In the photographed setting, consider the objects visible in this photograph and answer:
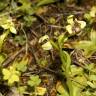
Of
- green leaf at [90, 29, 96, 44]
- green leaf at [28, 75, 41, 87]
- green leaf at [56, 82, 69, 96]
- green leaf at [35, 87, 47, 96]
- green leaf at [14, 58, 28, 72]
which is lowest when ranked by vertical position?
green leaf at [56, 82, 69, 96]

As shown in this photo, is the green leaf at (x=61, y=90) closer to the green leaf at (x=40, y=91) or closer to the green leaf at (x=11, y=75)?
the green leaf at (x=40, y=91)

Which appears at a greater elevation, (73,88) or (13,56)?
(13,56)

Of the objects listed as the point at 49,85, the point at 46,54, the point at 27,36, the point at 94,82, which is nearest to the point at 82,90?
the point at 94,82

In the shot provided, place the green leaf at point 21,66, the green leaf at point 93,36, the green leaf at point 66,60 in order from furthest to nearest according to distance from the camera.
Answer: the green leaf at point 93,36 → the green leaf at point 21,66 → the green leaf at point 66,60

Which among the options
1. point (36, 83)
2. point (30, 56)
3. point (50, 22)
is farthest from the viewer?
point (50, 22)

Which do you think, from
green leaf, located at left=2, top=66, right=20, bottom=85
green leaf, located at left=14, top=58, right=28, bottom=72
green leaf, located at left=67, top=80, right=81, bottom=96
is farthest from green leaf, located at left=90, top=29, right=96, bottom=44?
green leaf, located at left=2, top=66, right=20, bottom=85

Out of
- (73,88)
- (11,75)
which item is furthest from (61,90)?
(11,75)

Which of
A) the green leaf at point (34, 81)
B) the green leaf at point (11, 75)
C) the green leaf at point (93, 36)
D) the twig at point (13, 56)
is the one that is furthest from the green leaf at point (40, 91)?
the green leaf at point (93, 36)

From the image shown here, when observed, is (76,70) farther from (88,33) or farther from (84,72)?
(88,33)

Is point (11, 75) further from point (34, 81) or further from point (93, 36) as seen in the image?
point (93, 36)

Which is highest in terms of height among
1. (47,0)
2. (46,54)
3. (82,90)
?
(47,0)

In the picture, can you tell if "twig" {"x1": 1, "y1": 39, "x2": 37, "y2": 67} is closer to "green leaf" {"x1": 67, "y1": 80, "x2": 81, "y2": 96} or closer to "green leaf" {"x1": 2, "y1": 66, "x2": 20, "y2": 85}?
"green leaf" {"x1": 2, "y1": 66, "x2": 20, "y2": 85}
